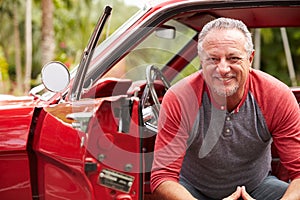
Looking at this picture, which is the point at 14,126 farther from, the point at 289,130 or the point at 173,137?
the point at 289,130

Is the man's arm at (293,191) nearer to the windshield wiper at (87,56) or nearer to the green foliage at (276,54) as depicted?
the windshield wiper at (87,56)

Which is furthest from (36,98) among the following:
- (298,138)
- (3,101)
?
(298,138)

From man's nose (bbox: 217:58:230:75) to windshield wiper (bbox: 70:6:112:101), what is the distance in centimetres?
60

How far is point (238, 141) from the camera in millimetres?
3207

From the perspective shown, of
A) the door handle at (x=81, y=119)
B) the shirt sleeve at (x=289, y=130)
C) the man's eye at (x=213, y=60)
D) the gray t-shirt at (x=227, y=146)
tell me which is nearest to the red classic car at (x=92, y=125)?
the door handle at (x=81, y=119)

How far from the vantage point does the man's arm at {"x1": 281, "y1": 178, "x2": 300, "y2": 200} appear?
3.08m

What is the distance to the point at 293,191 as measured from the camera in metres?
3.11

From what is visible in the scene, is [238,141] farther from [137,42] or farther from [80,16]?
[80,16]

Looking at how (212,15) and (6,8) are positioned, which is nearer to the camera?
(212,15)

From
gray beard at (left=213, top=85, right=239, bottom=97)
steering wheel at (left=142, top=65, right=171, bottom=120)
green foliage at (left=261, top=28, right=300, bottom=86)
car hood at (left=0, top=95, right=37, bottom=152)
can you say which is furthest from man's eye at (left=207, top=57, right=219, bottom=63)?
green foliage at (left=261, top=28, right=300, bottom=86)

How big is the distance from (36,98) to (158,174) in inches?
35.7

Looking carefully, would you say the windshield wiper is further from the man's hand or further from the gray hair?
the man's hand

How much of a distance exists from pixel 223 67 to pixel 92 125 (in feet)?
2.34

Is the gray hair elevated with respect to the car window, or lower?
elevated
